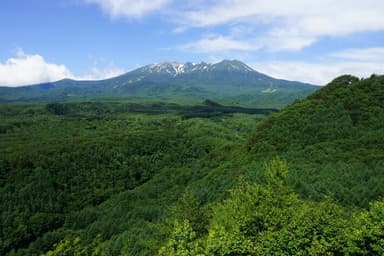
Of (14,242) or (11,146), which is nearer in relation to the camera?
(14,242)

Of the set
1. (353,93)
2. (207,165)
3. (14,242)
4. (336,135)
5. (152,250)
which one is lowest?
(14,242)

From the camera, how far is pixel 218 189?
65.9m

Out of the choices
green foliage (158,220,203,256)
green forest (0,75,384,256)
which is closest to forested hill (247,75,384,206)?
green forest (0,75,384,256)

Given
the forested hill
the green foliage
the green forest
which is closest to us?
the green foliage

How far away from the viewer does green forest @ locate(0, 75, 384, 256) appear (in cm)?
2362

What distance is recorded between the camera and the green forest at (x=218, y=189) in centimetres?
2362

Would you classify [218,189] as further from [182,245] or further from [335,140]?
[182,245]

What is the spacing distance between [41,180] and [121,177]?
105ft

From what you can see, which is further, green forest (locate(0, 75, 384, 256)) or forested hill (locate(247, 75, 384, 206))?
forested hill (locate(247, 75, 384, 206))

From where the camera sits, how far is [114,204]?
106812 millimetres

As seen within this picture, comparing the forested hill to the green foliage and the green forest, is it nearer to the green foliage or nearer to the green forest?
the green forest

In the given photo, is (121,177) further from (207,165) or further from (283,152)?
(283,152)

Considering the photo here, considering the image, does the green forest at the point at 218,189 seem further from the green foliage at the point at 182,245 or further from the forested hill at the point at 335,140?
the forested hill at the point at 335,140

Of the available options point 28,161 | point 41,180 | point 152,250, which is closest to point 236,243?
point 152,250
